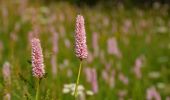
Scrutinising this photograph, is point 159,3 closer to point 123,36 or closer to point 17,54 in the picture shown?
point 123,36

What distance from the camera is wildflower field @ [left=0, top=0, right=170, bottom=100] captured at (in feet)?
18.5

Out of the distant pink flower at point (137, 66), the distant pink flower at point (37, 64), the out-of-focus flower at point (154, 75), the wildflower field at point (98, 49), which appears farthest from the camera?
the out-of-focus flower at point (154, 75)

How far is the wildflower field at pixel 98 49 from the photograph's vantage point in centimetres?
563

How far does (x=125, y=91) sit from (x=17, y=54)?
2.60 metres

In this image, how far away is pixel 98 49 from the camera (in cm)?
799

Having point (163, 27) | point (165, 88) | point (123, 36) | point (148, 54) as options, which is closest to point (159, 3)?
point (163, 27)

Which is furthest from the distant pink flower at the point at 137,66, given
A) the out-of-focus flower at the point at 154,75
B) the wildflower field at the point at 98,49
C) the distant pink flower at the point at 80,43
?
the distant pink flower at the point at 80,43

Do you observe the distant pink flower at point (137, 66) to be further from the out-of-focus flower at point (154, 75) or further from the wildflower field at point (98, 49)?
the out-of-focus flower at point (154, 75)

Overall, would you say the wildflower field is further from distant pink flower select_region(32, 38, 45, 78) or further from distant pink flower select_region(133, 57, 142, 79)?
distant pink flower select_region(32, 38, 45, 78)

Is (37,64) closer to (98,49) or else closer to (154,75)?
(154,75)

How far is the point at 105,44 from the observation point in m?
9.32

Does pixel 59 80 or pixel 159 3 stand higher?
pixel 159 3

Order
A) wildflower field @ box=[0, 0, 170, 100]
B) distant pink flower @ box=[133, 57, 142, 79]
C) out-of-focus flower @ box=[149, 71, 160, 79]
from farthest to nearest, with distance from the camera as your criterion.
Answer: out-of-focus flower @ box=[149, 71, 160, 79] < distant pink flower @ box=[133, 57, 142, 79] < wildflower field @ box=[0, 0, 170, 100]

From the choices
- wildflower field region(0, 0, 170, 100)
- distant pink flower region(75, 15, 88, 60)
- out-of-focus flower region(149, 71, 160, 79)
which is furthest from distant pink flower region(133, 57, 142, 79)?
distant pink flower region(75, 15, 88, 60)
